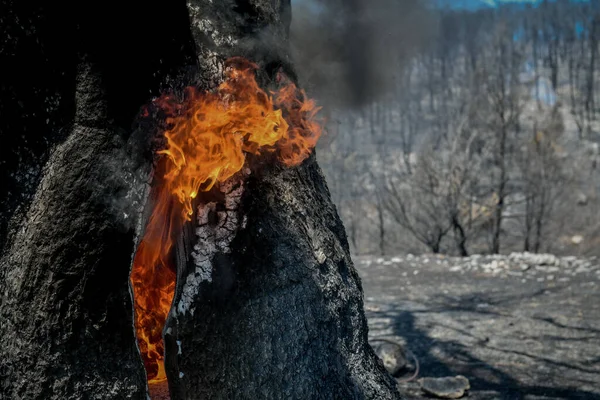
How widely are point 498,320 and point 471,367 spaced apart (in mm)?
1509

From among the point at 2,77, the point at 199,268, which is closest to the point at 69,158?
the point at 2,77

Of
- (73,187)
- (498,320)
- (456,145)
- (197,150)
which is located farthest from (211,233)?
(456,145)

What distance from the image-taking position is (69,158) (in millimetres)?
1991

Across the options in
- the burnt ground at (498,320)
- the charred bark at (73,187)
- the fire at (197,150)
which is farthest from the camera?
the burnt ground at (498,320)

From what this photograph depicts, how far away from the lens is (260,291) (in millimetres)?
2082

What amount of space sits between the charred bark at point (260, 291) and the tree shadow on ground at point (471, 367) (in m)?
2.17

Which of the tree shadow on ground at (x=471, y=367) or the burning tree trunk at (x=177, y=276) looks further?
the tree shadow on ground at (x=471, y=367)

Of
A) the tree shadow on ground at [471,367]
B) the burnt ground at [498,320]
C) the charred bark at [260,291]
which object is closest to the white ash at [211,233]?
the charred bark at [260,291]

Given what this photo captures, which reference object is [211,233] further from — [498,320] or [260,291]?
[498,320]

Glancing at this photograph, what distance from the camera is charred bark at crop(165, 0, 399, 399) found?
1997 mm

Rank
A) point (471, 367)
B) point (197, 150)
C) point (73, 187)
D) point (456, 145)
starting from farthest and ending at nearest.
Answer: point (456, 145)
point (471, 367)
point (197, 150)
point (73, 187)

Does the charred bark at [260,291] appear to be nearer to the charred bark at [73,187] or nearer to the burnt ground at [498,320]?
the charred bark at [73,187]

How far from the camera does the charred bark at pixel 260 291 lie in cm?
200

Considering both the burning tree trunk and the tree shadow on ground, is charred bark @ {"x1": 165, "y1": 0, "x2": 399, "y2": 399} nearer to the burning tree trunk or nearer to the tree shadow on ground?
the burning tree trunk
